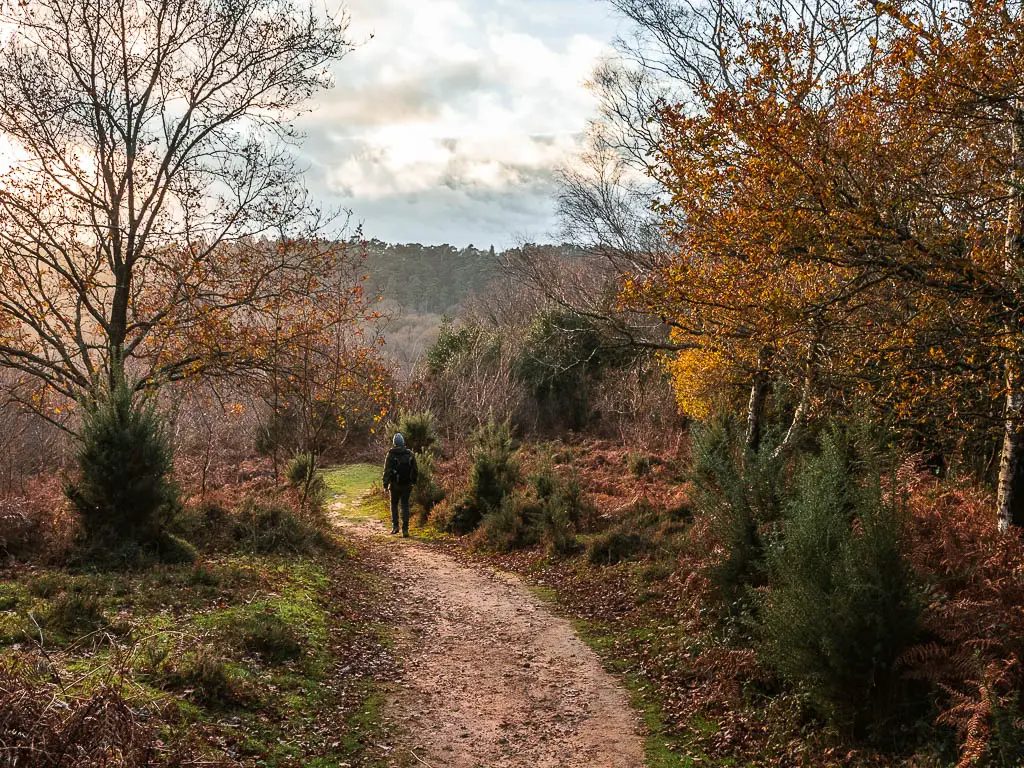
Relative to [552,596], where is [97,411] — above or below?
above

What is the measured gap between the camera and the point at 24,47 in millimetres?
12008

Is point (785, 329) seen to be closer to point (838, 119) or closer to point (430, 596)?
point (838, 119)

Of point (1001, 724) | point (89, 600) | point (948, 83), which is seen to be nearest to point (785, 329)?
point (948, 83)

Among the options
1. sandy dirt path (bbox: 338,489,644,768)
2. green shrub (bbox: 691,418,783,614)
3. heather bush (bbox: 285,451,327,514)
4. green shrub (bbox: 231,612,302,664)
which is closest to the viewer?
sandy dirt path (bbox: 338,489,644,768)

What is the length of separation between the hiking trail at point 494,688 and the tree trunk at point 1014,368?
4.65 metres

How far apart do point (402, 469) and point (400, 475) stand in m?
0.15

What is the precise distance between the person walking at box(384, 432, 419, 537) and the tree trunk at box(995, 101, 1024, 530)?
11.1 meters

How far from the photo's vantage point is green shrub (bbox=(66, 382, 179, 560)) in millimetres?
9164

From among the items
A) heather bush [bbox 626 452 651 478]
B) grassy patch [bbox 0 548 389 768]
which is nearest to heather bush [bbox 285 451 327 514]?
grassy patch [bbox 0 548 389 768]

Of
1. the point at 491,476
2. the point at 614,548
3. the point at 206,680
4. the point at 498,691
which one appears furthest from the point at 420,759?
the point at 491,476

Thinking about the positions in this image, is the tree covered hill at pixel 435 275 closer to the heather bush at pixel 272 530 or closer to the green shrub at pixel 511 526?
the green shrub at pixel 511 526

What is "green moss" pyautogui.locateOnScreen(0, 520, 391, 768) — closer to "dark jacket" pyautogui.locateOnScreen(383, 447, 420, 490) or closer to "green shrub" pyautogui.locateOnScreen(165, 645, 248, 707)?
"green shrub" pyautogui.locateOnScreen(165, 645, 248, 707)

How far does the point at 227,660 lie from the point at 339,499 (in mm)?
14630

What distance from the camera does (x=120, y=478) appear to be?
9297mm
